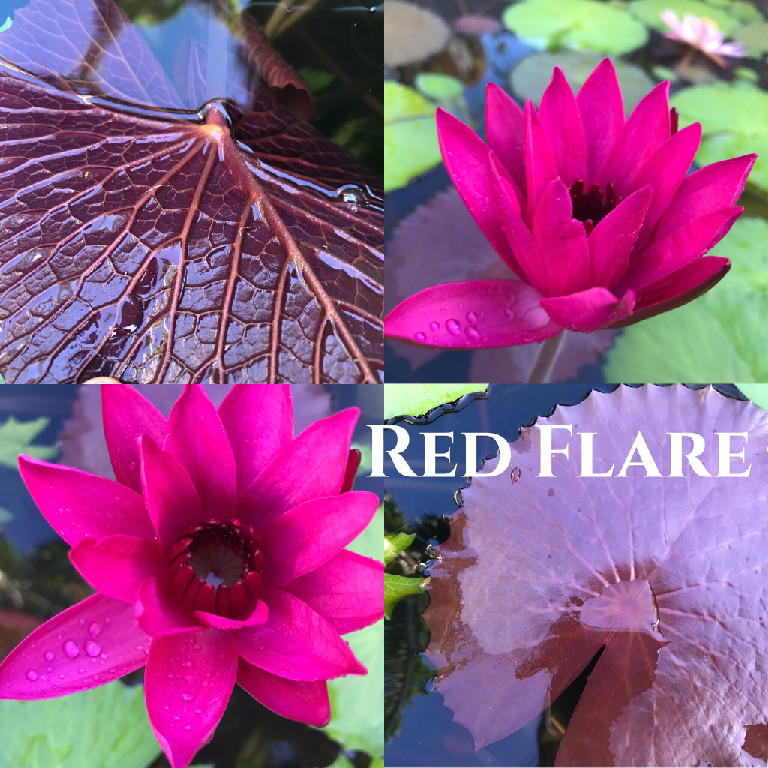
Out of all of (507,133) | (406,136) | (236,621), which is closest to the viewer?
(236,621)

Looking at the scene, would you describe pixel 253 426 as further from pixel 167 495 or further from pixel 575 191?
pixel 575 191

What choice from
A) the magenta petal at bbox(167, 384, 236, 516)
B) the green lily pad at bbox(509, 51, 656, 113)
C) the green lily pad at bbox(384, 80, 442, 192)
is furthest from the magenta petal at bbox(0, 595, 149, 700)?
the green lily pad at bbox(509, 51, 656, 113)

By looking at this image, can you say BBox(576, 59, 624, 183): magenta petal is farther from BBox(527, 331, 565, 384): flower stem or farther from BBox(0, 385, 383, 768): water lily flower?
BBox(0, 385, 383, 768): water lily flower

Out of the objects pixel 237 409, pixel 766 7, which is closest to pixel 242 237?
pixel 237 409

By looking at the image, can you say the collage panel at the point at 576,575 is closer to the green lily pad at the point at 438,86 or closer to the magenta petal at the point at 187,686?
the magenta petal at the point at 187,686

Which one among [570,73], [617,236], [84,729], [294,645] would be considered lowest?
[84,729]

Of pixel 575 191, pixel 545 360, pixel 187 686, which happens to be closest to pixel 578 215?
pixel 575 191

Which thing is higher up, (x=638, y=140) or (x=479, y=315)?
(x=638, y=140)

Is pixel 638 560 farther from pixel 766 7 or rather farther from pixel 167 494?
pixel 766 7
